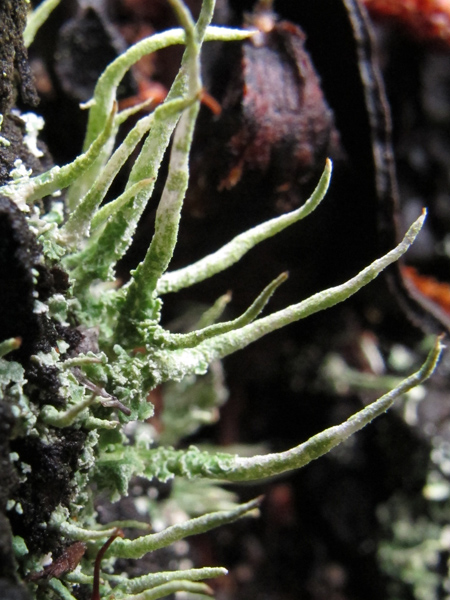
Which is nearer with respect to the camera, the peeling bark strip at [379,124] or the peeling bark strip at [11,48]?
the peeling bark strip at [11,48]

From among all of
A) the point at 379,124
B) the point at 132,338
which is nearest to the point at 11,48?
the point at 132,338

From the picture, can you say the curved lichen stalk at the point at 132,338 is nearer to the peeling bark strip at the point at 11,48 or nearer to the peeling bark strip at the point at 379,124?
the peeling bark strip at the point at 11,48

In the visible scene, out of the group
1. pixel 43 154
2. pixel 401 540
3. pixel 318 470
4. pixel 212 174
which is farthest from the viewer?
pixel 318 470

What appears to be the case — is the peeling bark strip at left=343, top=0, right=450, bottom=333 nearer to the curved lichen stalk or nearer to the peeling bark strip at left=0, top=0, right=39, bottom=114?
the curved lichen stalk

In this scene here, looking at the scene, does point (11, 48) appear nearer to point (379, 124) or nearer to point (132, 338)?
point (132, 338)

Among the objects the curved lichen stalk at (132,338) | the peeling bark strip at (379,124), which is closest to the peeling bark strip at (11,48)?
the curved lichen stalk at (132,338)

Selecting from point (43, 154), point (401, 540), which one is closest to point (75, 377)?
point (43, 154)

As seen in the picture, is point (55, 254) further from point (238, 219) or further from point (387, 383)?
point (387, 383)
